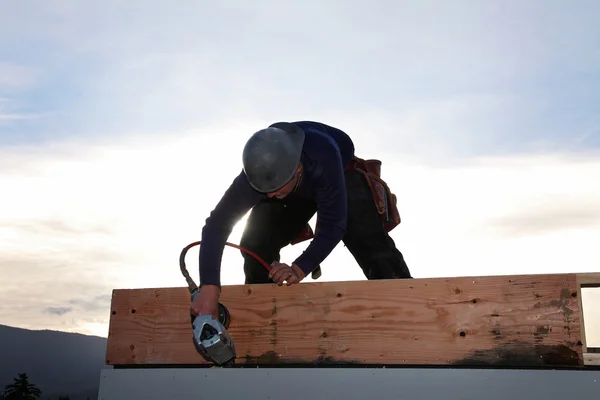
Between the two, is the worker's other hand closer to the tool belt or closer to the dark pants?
the dark pants

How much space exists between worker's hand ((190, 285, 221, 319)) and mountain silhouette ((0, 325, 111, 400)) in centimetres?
14039

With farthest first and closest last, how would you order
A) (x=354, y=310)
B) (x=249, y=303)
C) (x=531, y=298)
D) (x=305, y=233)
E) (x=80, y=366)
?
(x=80, y=366)
(x=305, y=233)
(x=249, y=303)
(x=354, y=310)
(x=531, y=298)

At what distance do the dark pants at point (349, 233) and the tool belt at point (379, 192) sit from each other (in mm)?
38

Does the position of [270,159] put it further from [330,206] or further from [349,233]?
[349,233]

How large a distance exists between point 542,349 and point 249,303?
5.37 ft

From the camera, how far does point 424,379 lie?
293cm

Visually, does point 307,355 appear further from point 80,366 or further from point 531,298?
point 80,366

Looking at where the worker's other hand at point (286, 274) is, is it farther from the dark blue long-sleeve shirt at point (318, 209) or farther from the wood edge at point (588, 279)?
the wood edge at point (588, 279)

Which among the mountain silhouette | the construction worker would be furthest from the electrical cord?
the mountain silhouette

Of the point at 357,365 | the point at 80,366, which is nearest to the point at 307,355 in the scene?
the point at 357,365

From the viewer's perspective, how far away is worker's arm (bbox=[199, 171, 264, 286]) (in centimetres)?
338

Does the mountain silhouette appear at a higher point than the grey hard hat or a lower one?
higher

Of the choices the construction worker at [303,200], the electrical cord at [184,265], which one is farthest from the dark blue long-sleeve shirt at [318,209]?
the electrical cord at [184,265]

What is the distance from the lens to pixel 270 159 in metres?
3.36
